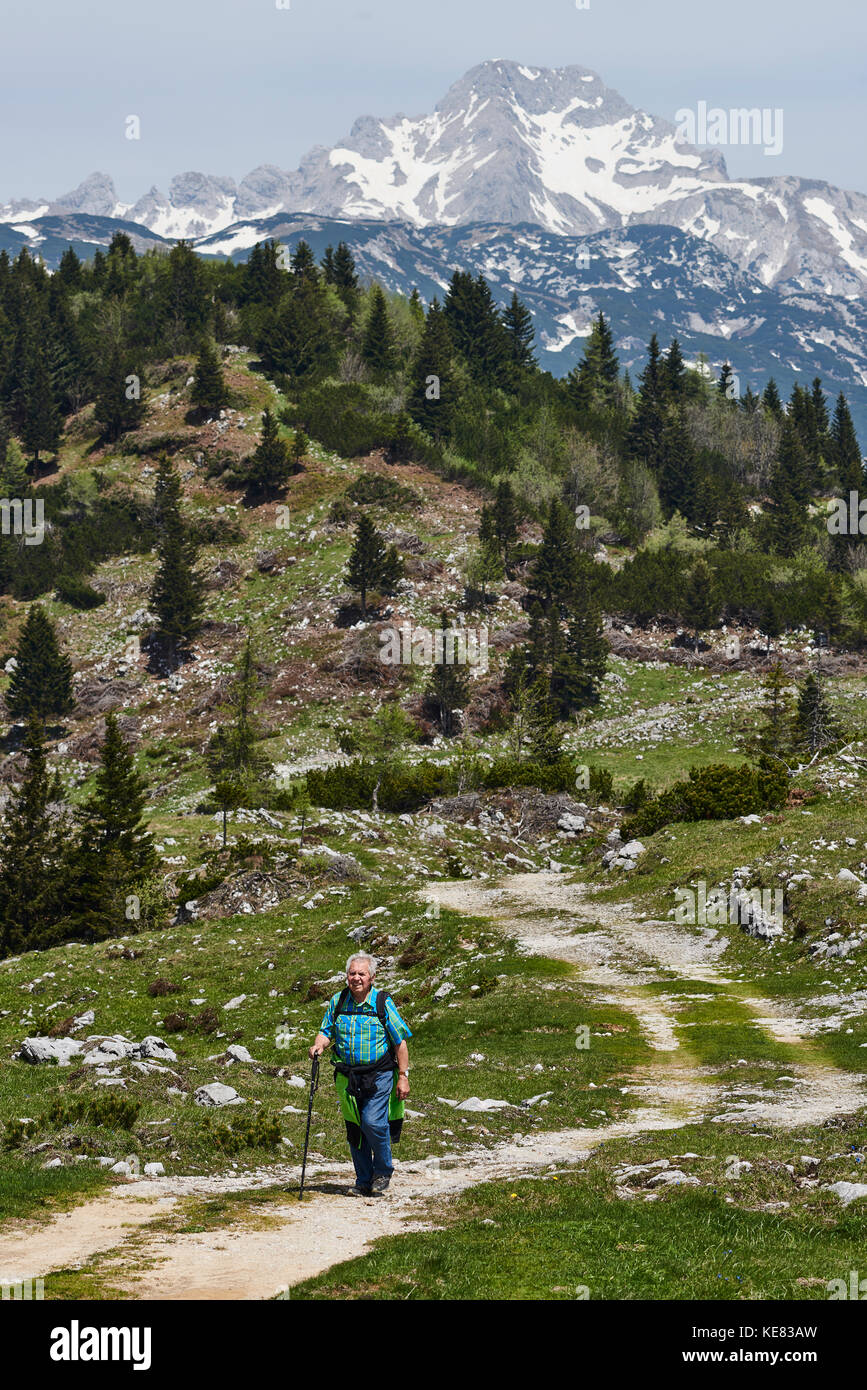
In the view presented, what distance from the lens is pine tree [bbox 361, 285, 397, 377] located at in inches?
4966

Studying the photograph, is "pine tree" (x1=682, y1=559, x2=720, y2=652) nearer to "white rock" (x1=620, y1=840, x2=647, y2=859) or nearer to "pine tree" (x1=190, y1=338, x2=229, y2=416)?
"white rock" (x1=620, y1=840, x2=647, y2=859)

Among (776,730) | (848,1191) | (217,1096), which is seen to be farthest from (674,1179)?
(776,730)

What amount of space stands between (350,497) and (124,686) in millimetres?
29157

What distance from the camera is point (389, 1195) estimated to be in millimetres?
12766

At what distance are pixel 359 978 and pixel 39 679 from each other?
2859 inches

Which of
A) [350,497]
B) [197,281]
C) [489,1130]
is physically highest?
[197,281]

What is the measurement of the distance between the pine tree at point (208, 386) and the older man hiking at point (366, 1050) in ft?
346

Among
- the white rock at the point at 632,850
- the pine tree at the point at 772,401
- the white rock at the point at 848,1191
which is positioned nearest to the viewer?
the white rock at the point at 848,1191

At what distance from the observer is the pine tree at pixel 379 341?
126125 mm

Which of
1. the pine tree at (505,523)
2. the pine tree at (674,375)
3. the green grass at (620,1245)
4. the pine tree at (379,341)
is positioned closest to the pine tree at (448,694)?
the pine tree at (505,523)

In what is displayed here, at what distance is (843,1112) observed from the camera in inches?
631

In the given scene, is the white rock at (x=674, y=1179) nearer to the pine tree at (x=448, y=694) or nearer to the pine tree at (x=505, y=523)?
the pine tree at (x=448, y=694)
